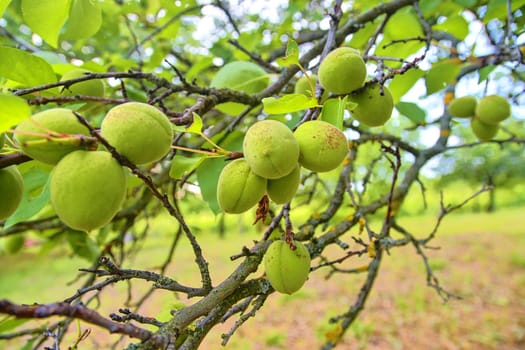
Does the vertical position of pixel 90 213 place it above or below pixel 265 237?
below

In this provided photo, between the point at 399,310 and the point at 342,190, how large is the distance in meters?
5.98

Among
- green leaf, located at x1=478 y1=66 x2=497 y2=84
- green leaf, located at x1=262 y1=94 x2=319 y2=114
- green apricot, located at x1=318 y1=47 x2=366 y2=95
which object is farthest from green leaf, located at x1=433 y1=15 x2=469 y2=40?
green leaf, located at x1=262 y1=94 x2=319 y2=114

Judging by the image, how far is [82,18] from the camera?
4.66 ft

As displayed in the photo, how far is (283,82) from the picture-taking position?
162 cm

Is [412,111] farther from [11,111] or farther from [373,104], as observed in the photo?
[11,111]

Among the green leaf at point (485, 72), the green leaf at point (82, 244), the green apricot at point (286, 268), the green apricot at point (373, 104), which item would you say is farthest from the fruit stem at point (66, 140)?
the green leaf at point (82, 244)

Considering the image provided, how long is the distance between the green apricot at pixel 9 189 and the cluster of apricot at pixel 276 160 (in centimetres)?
44

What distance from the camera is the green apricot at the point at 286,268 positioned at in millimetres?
1164

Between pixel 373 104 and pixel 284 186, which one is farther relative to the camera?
pixel 373 104

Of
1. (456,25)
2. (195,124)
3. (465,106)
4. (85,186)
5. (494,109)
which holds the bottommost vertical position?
(85,186)

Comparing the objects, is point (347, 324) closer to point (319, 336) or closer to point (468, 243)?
point (319, 336)

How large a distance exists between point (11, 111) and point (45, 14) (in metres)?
0.71

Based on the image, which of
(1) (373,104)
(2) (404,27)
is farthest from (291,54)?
(2) (404,27)

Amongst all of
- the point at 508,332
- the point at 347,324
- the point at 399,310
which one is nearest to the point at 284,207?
the point at 347,324
